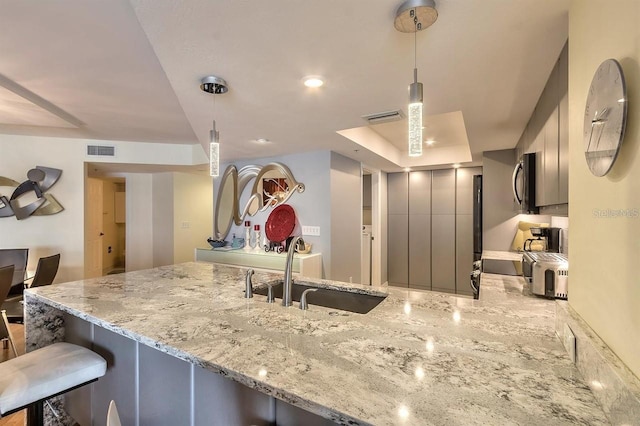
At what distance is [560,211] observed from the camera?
4.91 ft

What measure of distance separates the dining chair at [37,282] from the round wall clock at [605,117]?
4.15 m

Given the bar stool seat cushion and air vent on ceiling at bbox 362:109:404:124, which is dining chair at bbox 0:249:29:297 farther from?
air vent on ceiling at bbox 362:109:404:124

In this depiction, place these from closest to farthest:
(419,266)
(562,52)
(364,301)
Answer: (562,52), (364,301), (419,266)

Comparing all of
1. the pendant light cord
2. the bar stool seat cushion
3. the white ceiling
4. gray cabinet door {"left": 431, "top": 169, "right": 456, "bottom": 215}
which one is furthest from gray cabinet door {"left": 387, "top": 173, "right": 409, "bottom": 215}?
the bar stool seat cushion

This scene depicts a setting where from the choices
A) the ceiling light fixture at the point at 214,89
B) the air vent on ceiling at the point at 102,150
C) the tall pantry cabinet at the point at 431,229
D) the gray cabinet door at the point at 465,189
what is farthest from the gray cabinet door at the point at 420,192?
the air vent on ceiling at the point at 102,150

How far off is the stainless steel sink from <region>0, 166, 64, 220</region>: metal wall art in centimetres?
387

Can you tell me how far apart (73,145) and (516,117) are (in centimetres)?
525

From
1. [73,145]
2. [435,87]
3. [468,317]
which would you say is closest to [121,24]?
[435,87]

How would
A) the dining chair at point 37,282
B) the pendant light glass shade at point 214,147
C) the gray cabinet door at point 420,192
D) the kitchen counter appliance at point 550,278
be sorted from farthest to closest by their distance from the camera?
the gray cabinet door at point 420,192 < the dining chair at point 37,282 < the pendant light glass shade at point 214,147 < the kitchen counter appliance at point 550,278

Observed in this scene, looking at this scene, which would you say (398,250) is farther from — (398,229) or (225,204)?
(225,204)

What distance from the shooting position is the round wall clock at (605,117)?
2.29 ft

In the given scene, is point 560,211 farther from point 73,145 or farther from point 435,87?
point 73,145

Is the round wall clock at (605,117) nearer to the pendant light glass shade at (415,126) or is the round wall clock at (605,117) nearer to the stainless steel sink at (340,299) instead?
the pendant light glass shade at (415,126)

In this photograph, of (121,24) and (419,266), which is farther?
(419,266)
